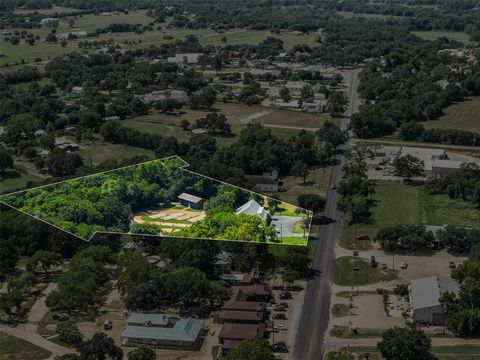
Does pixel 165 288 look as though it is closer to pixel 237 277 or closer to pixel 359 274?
pixel 237 277

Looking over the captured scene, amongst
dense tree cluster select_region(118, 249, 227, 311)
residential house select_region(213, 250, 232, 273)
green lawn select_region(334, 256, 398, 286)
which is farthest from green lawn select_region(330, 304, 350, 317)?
residential house select_region(213, 250, 232, 273)

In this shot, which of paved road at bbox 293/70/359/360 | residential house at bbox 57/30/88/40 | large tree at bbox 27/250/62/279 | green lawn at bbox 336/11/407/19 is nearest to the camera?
paved road at bbox 293/70/359/360

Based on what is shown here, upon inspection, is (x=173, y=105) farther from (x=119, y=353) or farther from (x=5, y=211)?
(x=119, y=353)

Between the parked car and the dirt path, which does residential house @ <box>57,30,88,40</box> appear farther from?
the parked car

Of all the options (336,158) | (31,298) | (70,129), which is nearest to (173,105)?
(70,129)

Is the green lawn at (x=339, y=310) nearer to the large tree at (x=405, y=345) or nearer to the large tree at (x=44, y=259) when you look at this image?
the large tree at (x=405, y=345)

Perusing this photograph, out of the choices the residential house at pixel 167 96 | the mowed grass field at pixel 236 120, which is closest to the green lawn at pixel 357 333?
the mowed grass field at pixel 236 120
